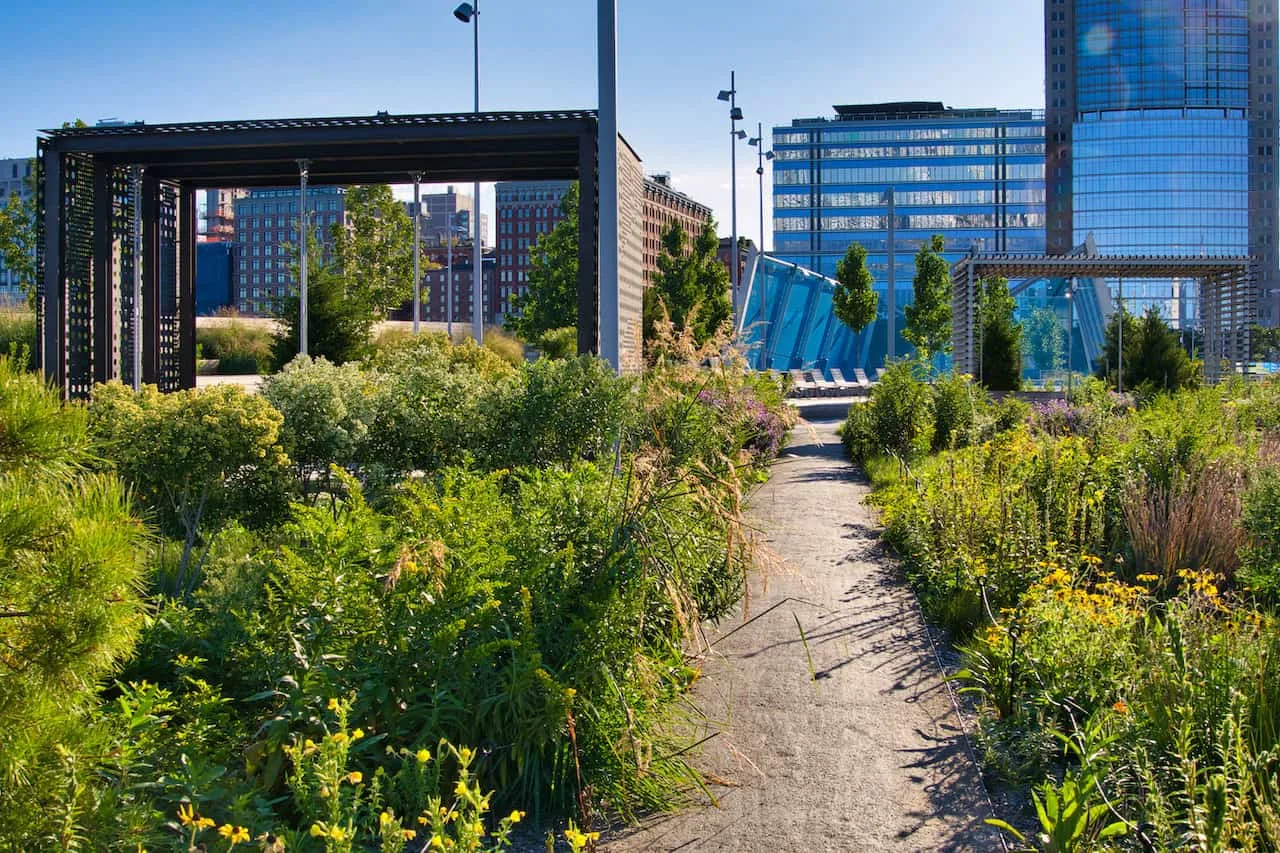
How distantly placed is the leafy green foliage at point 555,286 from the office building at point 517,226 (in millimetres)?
116995

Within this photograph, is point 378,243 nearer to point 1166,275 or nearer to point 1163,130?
point 1166,275

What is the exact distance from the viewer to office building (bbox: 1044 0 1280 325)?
130625 millimetres

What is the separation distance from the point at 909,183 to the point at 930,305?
242 ft

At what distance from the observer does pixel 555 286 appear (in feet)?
153

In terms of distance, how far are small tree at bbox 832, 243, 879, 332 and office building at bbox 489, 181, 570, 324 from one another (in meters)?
125

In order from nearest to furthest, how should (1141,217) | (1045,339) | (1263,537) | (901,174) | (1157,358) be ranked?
(1263,537) < (1157,358) < (1045,339) < (901,174) < (1141,217)

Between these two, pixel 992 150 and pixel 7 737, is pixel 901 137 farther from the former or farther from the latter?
pixel 7 737

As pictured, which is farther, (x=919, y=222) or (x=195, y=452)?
(x=919, y=222)

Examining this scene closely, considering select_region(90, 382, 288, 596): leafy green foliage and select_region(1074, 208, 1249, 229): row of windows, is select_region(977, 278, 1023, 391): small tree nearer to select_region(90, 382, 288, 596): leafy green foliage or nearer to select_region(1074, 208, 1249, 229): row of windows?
select_region(90, 382, 288, 596): leafy green foliage

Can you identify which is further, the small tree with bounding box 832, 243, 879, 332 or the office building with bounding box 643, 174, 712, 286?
the office building with bounding box 643, 174, 712, 286

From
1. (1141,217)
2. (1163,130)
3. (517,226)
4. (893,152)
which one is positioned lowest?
(1141,217)

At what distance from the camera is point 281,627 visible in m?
3.97

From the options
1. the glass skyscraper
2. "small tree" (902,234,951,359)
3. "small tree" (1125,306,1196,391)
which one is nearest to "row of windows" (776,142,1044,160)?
the glass skyscraper

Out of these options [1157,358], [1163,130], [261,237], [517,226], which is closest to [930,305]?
[1157,358]
